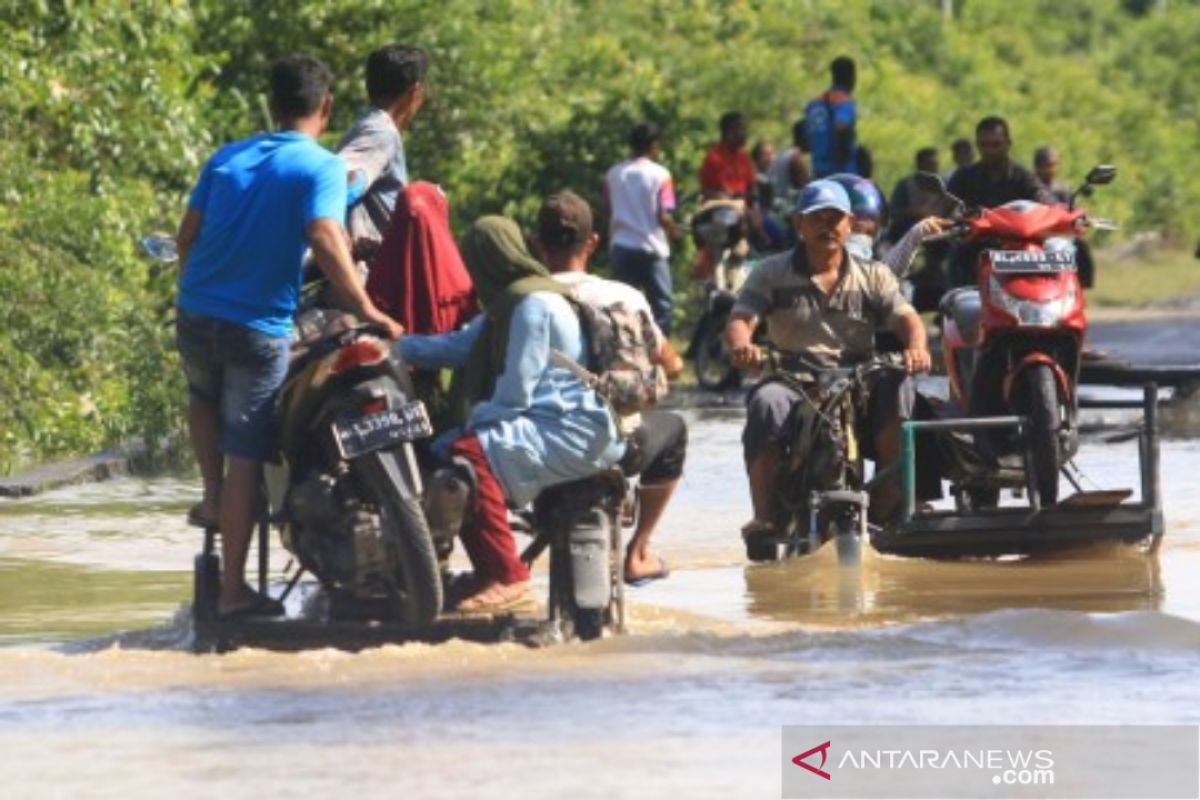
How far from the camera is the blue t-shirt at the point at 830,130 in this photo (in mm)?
27266

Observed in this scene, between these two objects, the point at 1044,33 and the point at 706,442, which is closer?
the point at 706,442

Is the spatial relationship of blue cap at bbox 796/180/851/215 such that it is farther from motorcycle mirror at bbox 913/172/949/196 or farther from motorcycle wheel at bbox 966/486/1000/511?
motorcycle wheel at bbox 966/486/1000/511

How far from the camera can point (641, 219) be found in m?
24.7

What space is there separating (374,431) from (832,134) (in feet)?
55.8

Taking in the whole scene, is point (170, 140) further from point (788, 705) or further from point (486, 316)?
point (788, 705)

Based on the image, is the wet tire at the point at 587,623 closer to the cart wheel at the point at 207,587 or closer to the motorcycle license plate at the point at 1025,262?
the cart wheel at the point at 207,587

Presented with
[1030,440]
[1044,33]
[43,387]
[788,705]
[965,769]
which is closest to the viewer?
[965,769]

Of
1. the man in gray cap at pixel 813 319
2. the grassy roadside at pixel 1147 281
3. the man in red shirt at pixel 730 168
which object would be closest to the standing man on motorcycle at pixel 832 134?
the man in red shirt at pixel 730 168

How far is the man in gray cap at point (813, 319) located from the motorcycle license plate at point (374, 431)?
105 inches

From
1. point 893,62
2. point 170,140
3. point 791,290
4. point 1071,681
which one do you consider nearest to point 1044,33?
point 893,62

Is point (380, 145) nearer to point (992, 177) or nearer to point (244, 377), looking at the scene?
point (244, 377)

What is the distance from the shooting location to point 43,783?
8.84m

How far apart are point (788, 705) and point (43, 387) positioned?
9.02 meters

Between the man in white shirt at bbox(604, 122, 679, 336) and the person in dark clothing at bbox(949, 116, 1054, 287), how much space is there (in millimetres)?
5367
